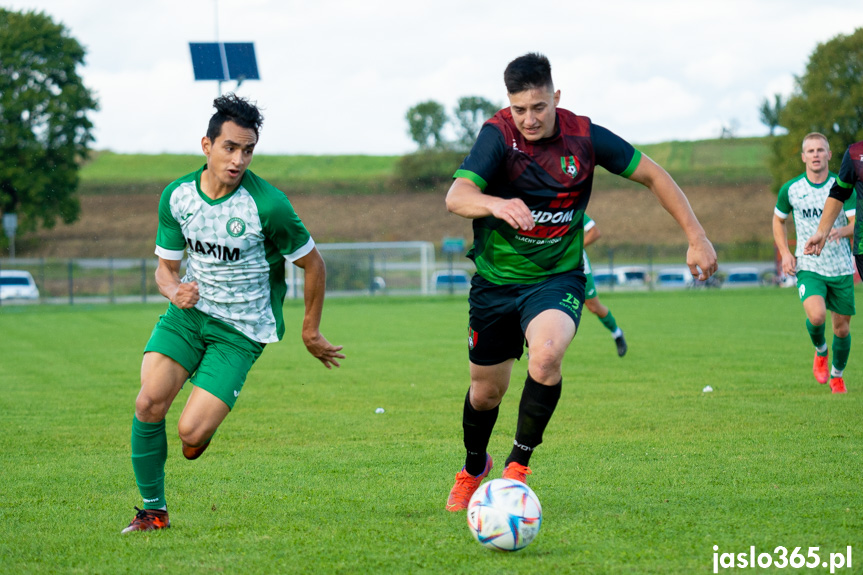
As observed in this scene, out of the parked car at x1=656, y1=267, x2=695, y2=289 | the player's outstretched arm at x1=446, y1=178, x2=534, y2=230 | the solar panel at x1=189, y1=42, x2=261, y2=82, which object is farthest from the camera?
the parked car at x1=656, y1=267, x2=695, y2=289

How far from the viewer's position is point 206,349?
505 centimetres

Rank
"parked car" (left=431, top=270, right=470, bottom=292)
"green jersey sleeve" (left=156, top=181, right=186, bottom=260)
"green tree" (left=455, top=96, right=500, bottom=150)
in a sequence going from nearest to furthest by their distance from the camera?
"green jersey sleeve" (left=156, top=181, right=186, bottom=260)
"parked car" (left=431, top=270, right=470, bottom=292)
"green tree" (left=455, top=96, right=500, bottom=150)

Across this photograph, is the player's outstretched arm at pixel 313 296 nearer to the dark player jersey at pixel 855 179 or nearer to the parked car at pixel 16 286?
the dark player jersey at pixel 855 179

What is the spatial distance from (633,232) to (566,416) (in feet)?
205

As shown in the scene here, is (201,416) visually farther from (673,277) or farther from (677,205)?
(673,277)

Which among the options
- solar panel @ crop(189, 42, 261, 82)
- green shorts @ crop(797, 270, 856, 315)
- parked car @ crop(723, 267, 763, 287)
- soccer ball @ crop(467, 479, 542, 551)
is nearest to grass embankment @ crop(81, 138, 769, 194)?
parked car @ crop(723, 267, 763, 287)

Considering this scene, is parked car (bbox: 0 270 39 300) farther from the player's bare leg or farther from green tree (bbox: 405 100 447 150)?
green tree (bbox: 405 100 447 150)

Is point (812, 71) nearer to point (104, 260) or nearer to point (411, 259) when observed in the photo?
point (411, 259)

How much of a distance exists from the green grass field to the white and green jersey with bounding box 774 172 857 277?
1.26m

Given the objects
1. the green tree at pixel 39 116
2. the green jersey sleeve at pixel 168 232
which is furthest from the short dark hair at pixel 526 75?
the green tree at pixel 39 116

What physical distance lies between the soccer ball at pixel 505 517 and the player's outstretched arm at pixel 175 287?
5.63 feet

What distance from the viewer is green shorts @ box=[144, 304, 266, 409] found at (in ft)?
16.0

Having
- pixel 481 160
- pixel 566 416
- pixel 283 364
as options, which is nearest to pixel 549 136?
Answer: pixel 481 160

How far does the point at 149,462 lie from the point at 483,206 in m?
2.13
